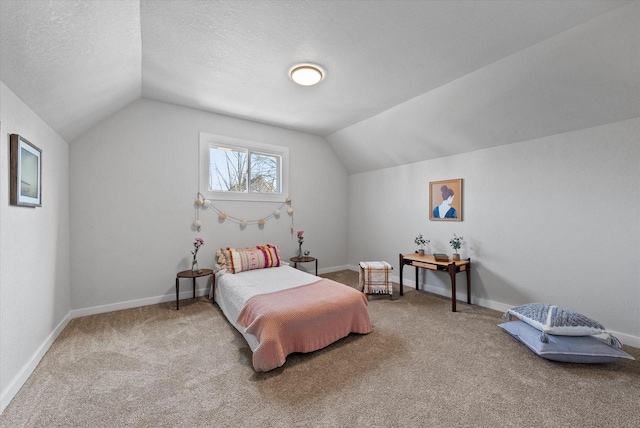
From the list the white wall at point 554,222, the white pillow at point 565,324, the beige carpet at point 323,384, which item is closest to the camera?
the beige carpet at point 323,384

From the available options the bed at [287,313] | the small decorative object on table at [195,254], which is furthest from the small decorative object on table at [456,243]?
the small decorative object on table at [195,254]

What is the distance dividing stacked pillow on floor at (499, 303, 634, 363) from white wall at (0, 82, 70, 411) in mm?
3909

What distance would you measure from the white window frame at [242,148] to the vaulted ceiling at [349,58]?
2.11 ft

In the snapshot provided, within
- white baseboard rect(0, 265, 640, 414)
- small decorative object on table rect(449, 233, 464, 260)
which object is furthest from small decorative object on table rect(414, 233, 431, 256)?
white baseboard rect(0, 265, 640, 414)

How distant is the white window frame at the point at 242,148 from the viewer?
3.88 m

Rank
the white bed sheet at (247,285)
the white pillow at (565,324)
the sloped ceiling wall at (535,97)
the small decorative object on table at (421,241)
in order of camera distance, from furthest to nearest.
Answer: the small decorative object on table at (421,241) → the white bed sheet at (247,285) → the white pillow at (565,324) → the sloped ceiling wall at (535,97)

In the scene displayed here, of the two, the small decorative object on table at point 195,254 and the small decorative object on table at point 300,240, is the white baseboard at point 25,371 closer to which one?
the small decorative object on table at point 195,254

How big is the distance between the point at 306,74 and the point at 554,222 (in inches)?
124

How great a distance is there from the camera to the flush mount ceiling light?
2613mm

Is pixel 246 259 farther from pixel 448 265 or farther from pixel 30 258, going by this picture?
pixel 448 265

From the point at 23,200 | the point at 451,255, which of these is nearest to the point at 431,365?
the point at 451,255

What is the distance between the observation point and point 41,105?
81.4 inches

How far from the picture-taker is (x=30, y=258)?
2.02m

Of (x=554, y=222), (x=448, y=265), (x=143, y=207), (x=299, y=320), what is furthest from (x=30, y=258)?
(x=554, y=222)
